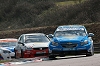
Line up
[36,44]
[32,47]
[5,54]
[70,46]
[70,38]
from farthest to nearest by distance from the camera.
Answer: [5,54]
[36,44]
[32,47]
[70,38]
[70,46]

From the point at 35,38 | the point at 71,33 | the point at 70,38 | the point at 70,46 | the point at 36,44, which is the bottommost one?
the point at 70,46

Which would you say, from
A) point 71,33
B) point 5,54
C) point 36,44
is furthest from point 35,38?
point 71,33

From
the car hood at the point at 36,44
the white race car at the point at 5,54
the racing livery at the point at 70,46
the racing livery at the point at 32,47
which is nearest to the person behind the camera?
the racing livery at the point at 70,46

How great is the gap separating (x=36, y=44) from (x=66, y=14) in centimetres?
2594

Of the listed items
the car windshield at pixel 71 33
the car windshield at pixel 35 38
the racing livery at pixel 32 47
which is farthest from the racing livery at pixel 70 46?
the car windshield at pixel 35 38

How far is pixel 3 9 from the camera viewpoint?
185 ft

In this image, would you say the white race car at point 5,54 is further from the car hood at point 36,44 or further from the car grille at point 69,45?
the car grille at point 69,45

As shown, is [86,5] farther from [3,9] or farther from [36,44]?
[36,44]

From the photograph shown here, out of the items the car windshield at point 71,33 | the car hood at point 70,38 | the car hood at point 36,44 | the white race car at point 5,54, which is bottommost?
the white race car at point 5,54

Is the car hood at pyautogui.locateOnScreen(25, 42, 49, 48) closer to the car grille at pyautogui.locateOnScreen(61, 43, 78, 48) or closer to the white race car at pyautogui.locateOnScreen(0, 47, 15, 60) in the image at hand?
the car grille at pyautogui.locateOnScreen(61, 43, 78, 48)

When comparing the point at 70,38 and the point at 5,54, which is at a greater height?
the point at 70,38

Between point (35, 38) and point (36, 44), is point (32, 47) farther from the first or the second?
point (35, 38)

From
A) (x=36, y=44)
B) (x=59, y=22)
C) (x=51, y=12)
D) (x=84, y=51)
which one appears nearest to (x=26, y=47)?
(x=36, y=44)

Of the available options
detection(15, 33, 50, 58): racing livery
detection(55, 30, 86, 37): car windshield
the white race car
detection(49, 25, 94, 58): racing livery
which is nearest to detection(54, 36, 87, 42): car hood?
detection(49, 25, 94, 58): racing livery
